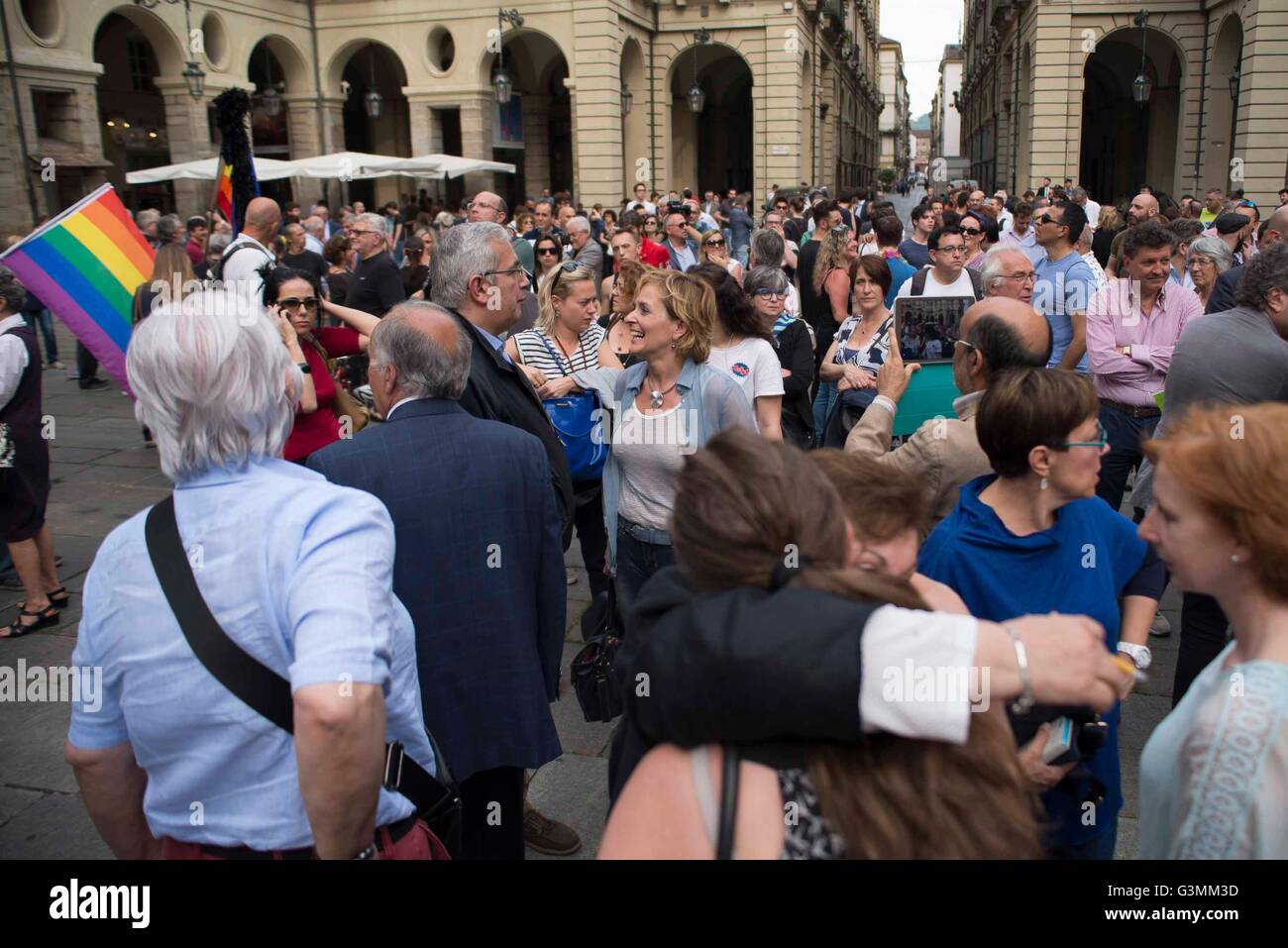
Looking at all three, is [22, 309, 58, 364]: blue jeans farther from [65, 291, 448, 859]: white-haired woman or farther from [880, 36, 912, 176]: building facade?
[880, 36, 912, 176]: building facade

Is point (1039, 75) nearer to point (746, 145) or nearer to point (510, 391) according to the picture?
point (746, 145)

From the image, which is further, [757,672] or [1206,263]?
[1206,263]

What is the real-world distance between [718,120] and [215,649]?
40944mm

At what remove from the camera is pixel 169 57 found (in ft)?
76.6

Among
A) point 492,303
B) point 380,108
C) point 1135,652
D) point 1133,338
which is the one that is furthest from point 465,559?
point 380,108

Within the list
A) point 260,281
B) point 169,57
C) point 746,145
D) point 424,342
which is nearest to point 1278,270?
point 424,342

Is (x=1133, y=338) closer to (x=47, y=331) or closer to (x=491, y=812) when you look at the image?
(x=491, y=812)

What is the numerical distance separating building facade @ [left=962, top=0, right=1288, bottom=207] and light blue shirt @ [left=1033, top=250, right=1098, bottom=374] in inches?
706

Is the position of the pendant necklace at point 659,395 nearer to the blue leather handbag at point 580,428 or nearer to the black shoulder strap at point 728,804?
the blue leather handbag at point 580,428

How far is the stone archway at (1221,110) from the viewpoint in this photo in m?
25.0

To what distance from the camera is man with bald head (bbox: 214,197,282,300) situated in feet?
20.0

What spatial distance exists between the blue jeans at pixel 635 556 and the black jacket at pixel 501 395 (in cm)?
38

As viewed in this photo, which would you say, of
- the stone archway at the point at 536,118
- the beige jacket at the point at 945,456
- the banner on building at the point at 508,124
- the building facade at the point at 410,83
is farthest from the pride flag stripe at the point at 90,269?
the banner on building at the point at 508,124

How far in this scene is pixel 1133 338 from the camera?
507cm
